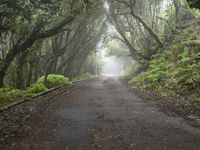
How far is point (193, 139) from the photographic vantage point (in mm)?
6762

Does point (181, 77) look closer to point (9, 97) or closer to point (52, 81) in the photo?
point (9, 97)

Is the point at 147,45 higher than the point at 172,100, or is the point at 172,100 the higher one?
the point at 147,45

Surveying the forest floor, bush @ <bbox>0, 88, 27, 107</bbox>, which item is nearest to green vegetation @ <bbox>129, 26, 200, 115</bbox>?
the forest floor

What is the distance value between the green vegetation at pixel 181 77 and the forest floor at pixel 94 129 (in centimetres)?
160

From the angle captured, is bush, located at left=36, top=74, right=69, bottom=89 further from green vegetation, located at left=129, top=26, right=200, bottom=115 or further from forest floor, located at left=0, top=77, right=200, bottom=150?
forest floor, located at left=0, top=77, right=200, bottom=150

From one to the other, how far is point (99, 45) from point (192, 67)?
2833 cm

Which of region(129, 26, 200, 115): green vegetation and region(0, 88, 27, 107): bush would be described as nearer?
region(129, 26, 200, 115): green vegetation

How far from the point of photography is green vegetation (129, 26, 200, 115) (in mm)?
11500

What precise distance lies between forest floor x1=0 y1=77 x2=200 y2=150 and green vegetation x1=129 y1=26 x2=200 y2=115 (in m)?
1.60

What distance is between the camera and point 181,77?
14141mm

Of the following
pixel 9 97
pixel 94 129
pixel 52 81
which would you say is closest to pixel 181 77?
pixel 94 129

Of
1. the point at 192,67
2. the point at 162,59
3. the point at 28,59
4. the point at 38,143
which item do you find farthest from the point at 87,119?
the point at 162,59

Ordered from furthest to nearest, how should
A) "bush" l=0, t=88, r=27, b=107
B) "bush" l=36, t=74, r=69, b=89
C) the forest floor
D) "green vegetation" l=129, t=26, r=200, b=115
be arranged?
"bush" l=36, t=74, r=69, b=89 < "bush" l=0, t=88, r=27, b=107 < "green vegetation" l=129, t=26, r=200, b=115 < the forest floor

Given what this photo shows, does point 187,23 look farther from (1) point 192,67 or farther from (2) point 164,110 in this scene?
(2) point 164,110
